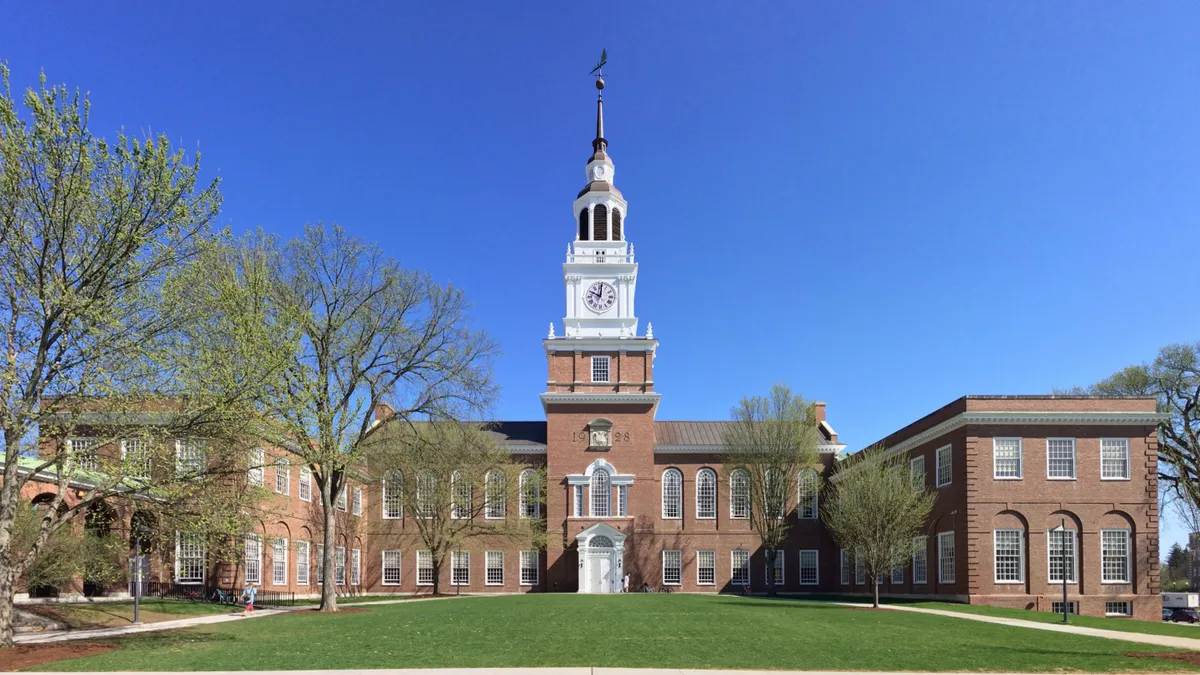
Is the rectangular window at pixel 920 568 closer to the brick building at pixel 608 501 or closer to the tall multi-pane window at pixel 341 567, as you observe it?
the brick building at pixel 608 501

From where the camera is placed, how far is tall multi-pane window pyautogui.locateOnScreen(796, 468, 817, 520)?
5738 centimetres

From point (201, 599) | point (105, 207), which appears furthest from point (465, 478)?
point (105, 207)

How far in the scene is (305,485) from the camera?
4688cm

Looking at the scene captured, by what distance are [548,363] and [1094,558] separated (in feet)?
98.8

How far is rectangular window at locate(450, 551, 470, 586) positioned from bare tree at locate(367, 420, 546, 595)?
71 centimetres

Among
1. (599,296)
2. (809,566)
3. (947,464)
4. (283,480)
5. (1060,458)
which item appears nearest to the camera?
(1060,458)

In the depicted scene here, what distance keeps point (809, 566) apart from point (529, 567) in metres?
17.3

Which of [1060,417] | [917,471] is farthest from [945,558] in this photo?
[1060,417]

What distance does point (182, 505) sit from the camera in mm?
19734

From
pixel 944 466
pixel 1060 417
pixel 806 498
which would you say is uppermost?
pixel 1060 417

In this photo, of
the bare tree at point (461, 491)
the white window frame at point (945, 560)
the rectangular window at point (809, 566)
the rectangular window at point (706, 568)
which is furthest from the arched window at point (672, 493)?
the white window frame at point (945, 560)

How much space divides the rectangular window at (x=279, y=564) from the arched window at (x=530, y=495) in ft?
47.0

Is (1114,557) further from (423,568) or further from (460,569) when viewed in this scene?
(423,568)

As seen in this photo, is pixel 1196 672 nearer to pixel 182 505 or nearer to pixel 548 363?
pixel 182 505
